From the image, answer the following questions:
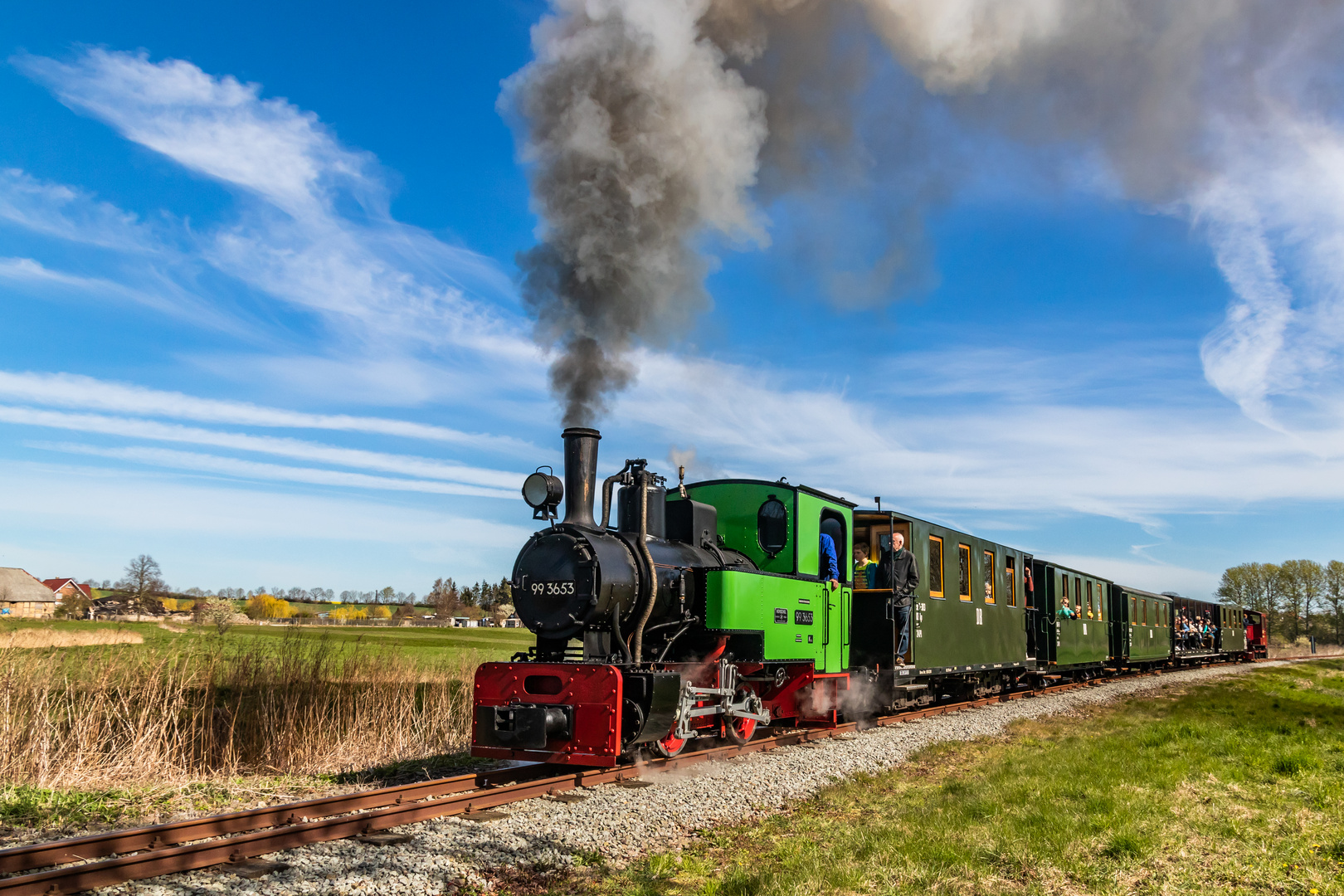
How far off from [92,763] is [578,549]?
422cm

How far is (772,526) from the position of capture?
30.8 feet

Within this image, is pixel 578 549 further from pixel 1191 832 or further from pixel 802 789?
pixel 1191 832

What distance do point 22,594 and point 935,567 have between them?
59426 millimetres

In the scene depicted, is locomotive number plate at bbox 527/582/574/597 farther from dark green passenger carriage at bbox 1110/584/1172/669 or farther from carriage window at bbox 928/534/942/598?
dark green passenger carriage at bbox 1110/584/1172/669

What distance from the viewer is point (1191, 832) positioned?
18.0 ft

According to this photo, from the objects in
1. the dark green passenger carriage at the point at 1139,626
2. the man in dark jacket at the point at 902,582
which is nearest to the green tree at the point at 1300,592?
the dark green passenger carriage at the point at 1139,626

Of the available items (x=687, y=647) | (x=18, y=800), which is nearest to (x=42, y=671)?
(x=18, y=800)

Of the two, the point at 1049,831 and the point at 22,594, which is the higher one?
the point at 1049,831

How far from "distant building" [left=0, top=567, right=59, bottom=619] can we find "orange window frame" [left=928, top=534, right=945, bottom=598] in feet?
166

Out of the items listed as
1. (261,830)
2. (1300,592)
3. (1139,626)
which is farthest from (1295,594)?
(261,830)

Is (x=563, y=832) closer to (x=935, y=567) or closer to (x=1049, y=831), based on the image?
(x=1049, y=831)

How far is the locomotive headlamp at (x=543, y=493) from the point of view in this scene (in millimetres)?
7785

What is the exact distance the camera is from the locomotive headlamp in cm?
779

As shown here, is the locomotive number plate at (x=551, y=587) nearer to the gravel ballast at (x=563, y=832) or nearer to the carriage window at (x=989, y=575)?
the gravel ballast at (x=563, y=832)
